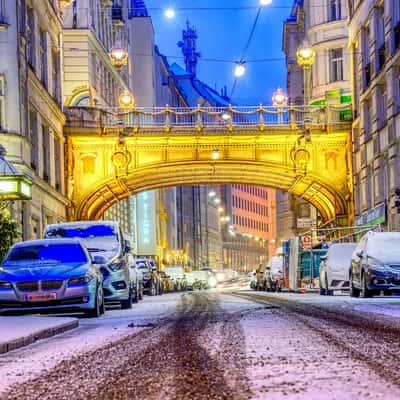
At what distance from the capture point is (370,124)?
4791 cm

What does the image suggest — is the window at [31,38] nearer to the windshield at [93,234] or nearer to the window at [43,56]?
the window at [43,56]

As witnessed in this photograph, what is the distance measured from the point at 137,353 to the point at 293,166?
43.0m

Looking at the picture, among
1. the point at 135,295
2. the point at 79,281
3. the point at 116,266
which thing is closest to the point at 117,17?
the point at 135,295

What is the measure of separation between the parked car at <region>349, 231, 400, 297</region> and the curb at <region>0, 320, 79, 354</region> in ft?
36.4

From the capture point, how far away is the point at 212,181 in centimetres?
5769

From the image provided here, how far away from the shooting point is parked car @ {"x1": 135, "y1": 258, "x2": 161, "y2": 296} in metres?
44.9

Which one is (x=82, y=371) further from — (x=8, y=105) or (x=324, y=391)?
(x=8, y=105)

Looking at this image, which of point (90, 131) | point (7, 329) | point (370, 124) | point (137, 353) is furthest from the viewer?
point (90, 131)

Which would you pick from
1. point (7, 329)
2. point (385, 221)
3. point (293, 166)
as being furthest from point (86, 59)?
point (7, 329)

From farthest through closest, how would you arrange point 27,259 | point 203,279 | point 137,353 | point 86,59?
point 203,279
point 86,59
point 27,259
point 137,353

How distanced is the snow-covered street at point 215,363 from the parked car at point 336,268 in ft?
59.5

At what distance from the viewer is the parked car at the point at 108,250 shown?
24031 mm

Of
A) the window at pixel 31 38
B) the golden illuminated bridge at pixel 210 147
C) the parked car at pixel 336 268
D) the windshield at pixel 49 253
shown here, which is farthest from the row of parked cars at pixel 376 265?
the golden illuminated bridge at pixel 210 147

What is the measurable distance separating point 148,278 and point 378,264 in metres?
21.5
